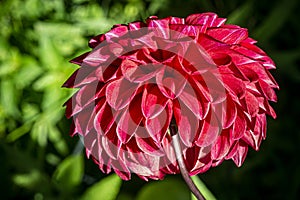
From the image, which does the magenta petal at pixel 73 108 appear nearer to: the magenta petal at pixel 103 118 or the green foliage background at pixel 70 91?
the magenta petal at pixel 103 118

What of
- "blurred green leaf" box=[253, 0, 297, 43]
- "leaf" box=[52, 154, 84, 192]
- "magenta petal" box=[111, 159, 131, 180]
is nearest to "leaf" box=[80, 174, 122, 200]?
"leaf" box=[52, 154, 84, 192]

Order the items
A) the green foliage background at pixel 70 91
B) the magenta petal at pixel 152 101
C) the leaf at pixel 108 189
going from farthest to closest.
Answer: the green foliage background at pixel 70 91, the leaf at pixel 108 189, the magenta petal at pixel 152 101

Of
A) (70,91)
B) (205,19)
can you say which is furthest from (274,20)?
(205,19)

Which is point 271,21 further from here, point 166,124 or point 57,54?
point 166,124

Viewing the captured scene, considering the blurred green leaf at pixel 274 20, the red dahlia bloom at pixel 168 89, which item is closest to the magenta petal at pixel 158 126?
the red dahlia bloom at pixel 168 89

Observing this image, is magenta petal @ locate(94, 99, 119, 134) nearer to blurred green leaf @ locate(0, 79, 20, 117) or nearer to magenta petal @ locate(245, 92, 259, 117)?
magenta petal @ locate(245, 92, 259, 117)

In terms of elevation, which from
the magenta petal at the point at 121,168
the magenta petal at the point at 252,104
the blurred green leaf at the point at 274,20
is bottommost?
the blurred green leaf at the point at 274,20

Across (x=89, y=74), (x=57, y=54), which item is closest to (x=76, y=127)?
(x=89, y=74)

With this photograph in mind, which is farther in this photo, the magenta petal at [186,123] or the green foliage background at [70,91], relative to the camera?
the green foliage background at [70,91]
